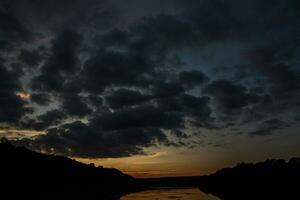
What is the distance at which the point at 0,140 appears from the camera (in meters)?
158

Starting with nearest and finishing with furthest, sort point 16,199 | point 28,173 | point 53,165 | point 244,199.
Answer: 1. point 16,199
2. point 244,199
3. point 28,173
4. point 53,165

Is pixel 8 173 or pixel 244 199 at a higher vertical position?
pixel 8 173

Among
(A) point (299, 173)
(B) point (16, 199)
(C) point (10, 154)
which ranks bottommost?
(B) point (16, 199)

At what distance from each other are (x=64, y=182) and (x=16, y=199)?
8857 cm

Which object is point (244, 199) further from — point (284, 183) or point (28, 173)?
point (28, 173)

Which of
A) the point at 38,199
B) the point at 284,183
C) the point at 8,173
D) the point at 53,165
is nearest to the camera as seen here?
the point at 38,199

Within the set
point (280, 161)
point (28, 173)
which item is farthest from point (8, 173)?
point (280, 161)

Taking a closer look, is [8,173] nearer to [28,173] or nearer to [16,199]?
[28,173]

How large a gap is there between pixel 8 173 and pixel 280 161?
120942mm

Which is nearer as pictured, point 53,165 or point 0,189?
point 0,189

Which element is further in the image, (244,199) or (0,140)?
(0,140)

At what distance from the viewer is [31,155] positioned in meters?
165

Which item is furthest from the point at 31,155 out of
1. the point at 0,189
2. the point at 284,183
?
the point at 284,183

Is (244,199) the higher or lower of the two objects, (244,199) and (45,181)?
the lower
